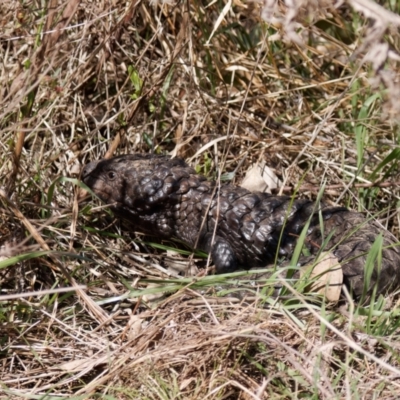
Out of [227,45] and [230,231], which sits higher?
[227,45]

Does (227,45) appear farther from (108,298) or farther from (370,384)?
(370,384)

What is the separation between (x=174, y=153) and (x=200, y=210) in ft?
1.30

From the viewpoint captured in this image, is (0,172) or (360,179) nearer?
(0,172)

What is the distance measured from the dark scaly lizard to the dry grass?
0.42ft

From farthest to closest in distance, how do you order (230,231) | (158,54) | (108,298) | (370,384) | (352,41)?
1. (352,41)
2. (158,54)
3. (230,231)
4. (108,298)
5. (370,384)

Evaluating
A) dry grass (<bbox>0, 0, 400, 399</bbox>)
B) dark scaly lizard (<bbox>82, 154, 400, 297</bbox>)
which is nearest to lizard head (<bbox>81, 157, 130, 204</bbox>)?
dark scaly lizard (<bbox>82, 154, 400, 297</bbox>)

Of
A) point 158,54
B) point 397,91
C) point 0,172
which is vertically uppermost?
point 397,91

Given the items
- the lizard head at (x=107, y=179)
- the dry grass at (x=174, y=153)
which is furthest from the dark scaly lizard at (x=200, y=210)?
the dry grass at (x=174, y=153)

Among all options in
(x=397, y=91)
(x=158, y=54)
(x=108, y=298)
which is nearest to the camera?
(x=397, y=91)

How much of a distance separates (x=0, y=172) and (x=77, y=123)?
0.85 metres

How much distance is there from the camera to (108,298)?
381cm

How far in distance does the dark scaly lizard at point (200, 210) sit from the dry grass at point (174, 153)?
0.42ft

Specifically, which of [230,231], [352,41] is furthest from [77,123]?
[352,41]

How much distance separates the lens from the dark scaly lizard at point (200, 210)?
14.8 ft
